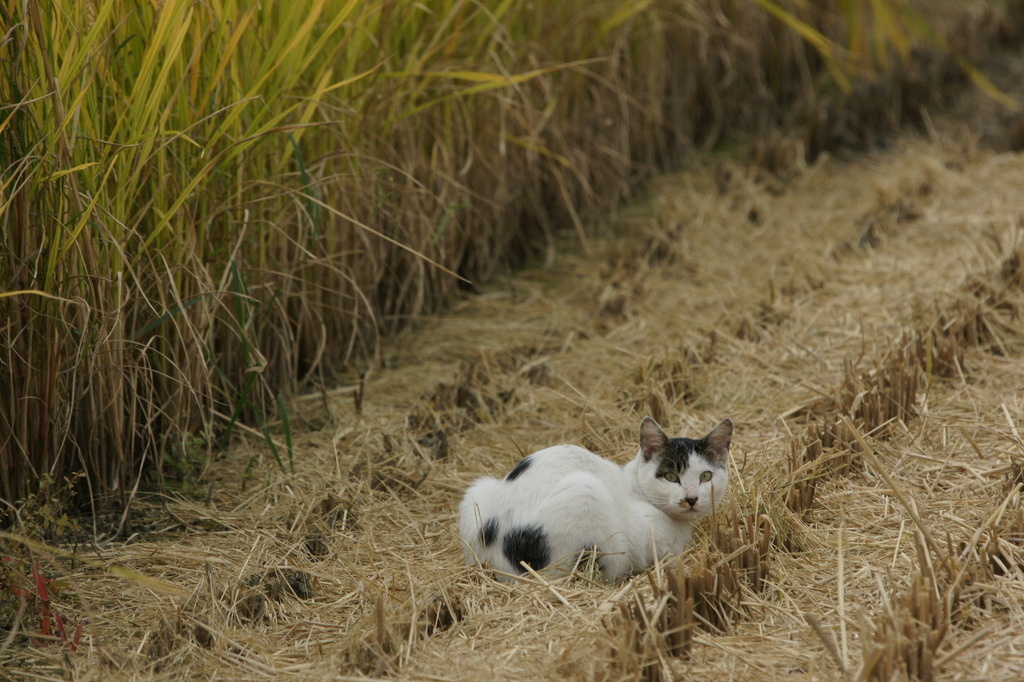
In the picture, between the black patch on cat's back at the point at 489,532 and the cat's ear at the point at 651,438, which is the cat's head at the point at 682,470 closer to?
the cat's ear at the point at 651,438

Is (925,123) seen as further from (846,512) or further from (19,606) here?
(19,606)

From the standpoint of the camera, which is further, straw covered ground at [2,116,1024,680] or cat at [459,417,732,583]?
cat at [459,417,732,583]

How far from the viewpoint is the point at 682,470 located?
2.33 metres

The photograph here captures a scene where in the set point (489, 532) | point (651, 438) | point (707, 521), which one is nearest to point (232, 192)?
point (489, 532)

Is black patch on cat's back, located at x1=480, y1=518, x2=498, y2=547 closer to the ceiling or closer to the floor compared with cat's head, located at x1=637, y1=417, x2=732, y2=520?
closer to the floor

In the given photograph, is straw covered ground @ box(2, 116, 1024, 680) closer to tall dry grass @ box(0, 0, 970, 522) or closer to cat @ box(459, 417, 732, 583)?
cat @ box(459, 417, 732, 583)

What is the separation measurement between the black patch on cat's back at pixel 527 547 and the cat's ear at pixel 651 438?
1.25ft

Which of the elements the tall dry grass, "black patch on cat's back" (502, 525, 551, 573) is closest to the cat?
"black patch on cat's back" (502, 525, 551, 573)

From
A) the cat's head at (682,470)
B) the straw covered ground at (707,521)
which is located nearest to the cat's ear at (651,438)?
the cat's head at (682,470)

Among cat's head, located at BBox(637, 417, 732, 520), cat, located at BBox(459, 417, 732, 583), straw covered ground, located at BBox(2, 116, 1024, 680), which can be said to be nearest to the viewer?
straw covered ground, located at BBox(2, 116, 1024, 680)

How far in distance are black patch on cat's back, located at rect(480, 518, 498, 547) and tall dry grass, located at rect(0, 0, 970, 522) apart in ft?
2.28

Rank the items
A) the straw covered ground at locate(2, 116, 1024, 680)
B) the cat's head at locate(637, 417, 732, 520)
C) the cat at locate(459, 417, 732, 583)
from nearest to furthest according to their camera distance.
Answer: the straw covered ground at locate(2, 116, 1024, 680)
the cat at locate(459, 417, 732, 583)
the cat's head at locate(637, 417, 732, 520)

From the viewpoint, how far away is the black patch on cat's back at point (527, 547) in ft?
7.06

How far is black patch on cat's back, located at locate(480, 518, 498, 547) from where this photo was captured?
2229mm
